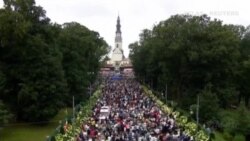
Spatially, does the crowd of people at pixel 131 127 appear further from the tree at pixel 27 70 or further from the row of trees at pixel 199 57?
the row of trees at pixel 199 57

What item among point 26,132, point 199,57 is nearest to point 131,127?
point 26,132

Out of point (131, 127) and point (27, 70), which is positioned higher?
point (27, 70)

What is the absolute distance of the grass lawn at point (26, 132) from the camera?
39.9 meters

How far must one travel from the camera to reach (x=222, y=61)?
57.9 metres

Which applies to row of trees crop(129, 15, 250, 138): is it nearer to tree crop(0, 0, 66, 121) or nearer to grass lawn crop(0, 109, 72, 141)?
tree crop(0, 0, 66, 121)

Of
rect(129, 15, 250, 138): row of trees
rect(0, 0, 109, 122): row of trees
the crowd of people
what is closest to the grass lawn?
rect(0, 0, 109, 122): row of trees

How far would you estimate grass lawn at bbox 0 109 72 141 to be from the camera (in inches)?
1570

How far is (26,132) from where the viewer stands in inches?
1666

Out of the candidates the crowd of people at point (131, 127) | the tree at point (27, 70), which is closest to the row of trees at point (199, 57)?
the crowd of people at point (131, 127)

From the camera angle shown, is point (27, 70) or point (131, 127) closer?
point (131, 127)

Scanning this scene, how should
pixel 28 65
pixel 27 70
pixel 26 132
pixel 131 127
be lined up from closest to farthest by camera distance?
1. pixel 131 127
2. pixel 26 132
3. pixel 27 70
4. pixel 28 65

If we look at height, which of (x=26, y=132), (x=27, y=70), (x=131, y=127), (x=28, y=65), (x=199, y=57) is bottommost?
(x=26, y=132)

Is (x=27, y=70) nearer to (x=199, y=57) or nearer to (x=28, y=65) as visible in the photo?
(x=28, y=65)

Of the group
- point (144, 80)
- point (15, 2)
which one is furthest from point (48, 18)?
point (144, 80)
